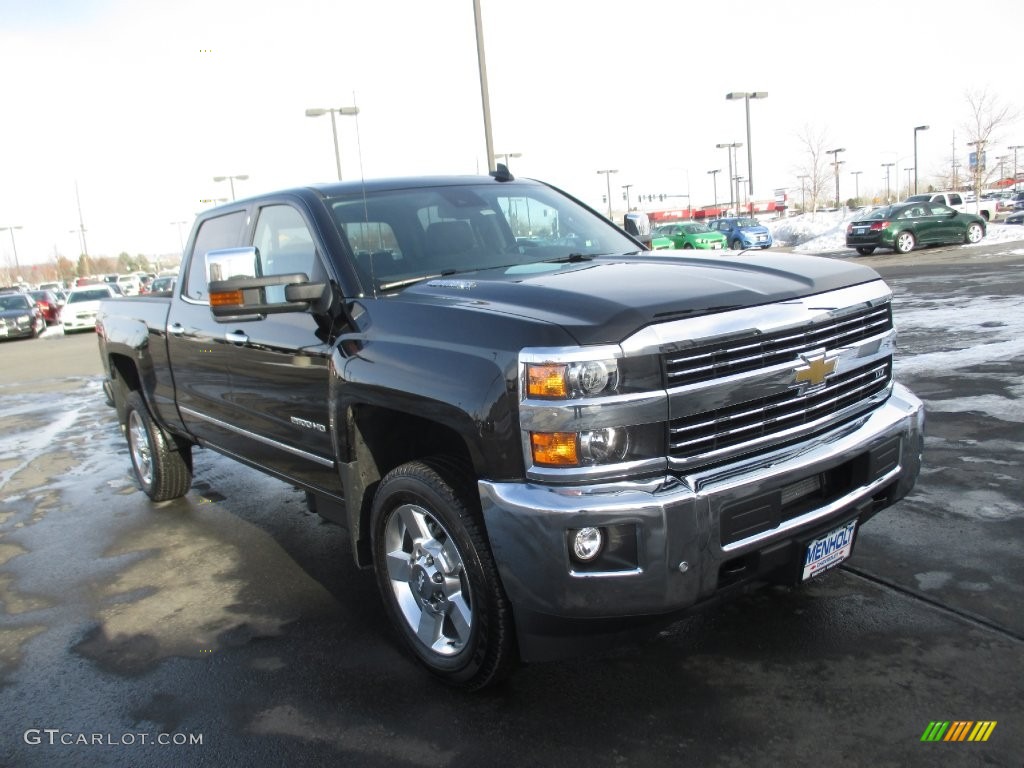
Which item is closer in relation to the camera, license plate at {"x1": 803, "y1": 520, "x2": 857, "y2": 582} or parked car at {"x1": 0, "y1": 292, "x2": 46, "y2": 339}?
license plate at {"x1": 803, "y1": 520, "x2": 857, "y2": 582}

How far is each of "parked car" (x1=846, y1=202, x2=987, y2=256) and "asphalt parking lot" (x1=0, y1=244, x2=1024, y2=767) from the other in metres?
23.7

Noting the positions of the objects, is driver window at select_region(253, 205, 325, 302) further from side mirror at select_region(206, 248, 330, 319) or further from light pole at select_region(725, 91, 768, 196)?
light pole at select_region(725, 91, 768, 196)

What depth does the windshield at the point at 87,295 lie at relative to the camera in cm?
2734

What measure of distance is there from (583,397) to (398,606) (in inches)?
56.3

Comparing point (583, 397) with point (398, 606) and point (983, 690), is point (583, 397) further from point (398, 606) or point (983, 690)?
point (983, 690)

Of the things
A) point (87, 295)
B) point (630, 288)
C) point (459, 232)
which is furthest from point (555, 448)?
point (87, 295)

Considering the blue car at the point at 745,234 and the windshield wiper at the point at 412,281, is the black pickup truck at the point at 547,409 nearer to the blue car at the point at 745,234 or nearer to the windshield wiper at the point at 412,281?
the windshield wiper at the point at 412,281

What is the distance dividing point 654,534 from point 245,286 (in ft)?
6.12

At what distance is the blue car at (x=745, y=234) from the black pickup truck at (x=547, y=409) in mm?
33610

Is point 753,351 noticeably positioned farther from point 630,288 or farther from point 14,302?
point 14,302

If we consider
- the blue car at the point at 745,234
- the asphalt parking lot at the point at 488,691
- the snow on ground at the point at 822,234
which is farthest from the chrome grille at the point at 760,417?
the blue car at the point at 745,234

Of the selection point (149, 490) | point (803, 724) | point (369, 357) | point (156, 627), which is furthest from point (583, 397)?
point (149, 490)

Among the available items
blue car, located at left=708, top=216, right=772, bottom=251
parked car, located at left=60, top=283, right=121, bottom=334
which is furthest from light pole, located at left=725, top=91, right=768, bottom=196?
parked car, located at left=60, top=283, right=121, bottom=334

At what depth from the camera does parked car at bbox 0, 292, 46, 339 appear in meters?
25.6
